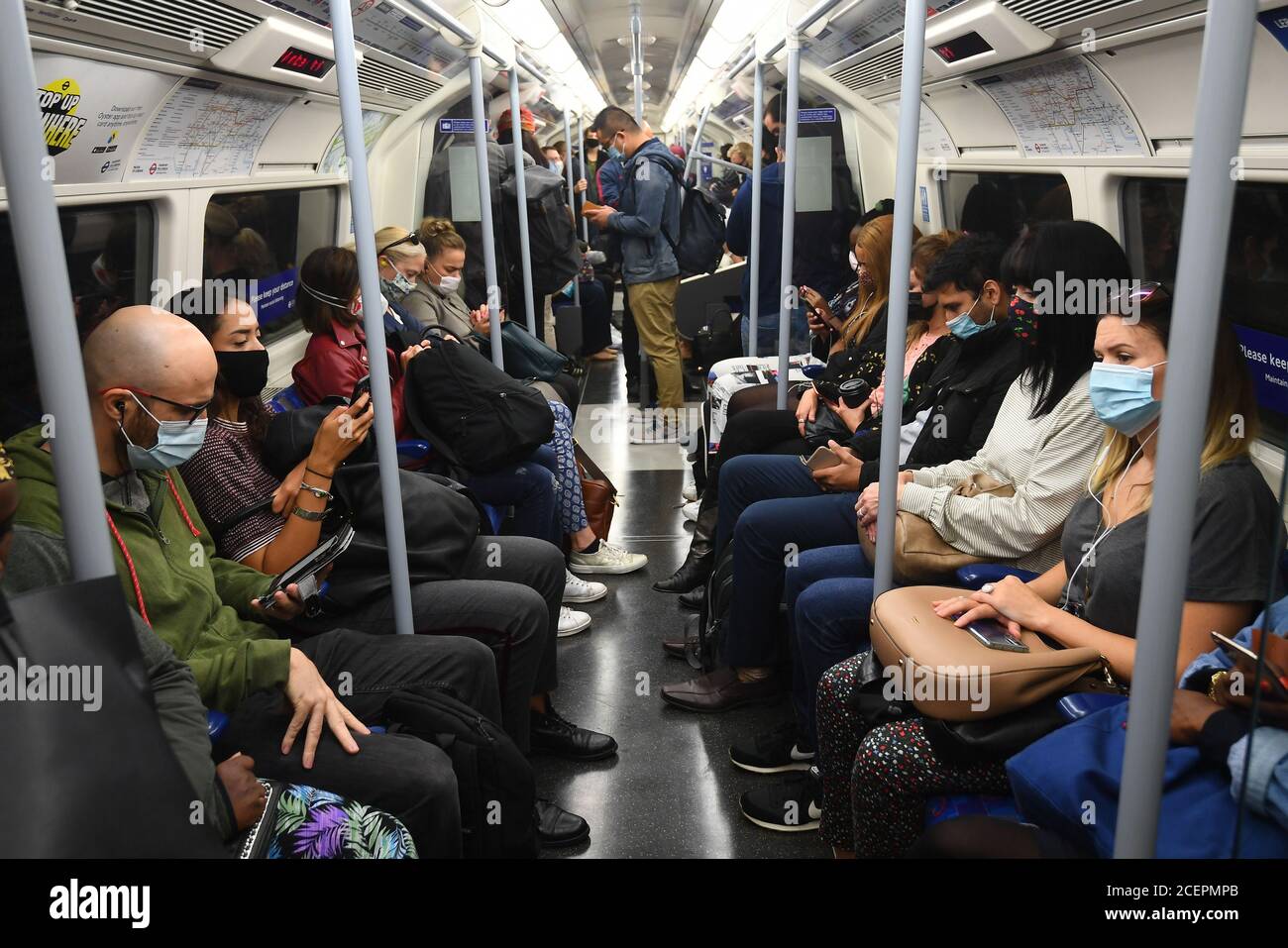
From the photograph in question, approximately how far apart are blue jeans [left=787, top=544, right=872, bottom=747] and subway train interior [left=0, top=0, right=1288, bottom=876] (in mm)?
15

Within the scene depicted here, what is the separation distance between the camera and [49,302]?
1248 millimetres

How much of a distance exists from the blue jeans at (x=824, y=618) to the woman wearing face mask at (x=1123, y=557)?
53 centimetres

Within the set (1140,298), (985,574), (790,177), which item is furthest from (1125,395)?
(790,177)

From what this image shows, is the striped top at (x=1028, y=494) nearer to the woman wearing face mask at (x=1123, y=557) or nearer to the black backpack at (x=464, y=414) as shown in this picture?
the woman wearing face mask at (x=1123, y=557)

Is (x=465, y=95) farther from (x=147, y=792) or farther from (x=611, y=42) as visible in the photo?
(x=147, y=792)

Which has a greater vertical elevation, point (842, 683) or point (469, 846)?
point (842, 683)

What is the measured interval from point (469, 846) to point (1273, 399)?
237cm

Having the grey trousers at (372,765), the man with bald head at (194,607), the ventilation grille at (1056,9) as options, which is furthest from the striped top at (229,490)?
the ventilation grille at (1056,9)

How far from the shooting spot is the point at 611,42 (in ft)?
38.6

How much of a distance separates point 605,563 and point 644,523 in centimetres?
73

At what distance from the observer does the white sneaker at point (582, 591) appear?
4.43m

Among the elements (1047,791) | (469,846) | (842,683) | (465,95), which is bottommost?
(469,846)

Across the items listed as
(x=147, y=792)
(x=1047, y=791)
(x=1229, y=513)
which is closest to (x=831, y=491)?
(x=1229, y=513)

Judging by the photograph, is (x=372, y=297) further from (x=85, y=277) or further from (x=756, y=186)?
(x=756, y=186)
